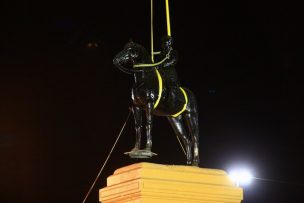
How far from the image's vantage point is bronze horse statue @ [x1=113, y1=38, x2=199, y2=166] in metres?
6.70

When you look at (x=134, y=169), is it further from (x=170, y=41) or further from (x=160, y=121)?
(x=160, y=121)

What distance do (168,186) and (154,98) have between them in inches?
39.4

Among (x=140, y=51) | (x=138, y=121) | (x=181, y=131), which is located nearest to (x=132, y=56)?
(x=140, y=51)

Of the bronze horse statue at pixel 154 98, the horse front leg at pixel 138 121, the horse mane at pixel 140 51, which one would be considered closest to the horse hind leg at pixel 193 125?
the bronze horse statue at pixel 154 98

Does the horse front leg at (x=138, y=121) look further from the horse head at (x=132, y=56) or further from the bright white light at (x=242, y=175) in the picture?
the bright white light at (x=242, y=175)

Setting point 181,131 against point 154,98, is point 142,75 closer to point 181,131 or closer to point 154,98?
point 154,98

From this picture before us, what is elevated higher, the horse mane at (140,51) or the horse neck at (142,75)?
the horse mane at (140,51)

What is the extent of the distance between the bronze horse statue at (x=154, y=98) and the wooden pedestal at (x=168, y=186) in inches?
12.7

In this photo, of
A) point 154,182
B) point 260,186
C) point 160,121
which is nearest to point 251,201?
point 260,186

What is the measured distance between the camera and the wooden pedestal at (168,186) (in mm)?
6188

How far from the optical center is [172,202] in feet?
20.9

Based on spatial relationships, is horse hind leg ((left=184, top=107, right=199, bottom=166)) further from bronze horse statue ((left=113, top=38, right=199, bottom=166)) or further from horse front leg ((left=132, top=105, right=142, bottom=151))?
horse front leg ((left=132, top=105, right=142, bottom=151))

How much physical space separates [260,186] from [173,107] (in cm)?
678

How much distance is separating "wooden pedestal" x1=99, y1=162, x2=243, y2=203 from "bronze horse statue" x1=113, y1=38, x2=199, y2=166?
32 cm
